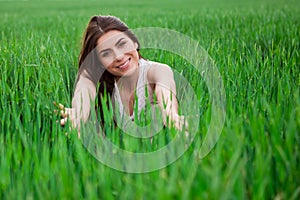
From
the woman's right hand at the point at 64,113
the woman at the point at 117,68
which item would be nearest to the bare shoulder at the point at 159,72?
the woman at the point at 117,68

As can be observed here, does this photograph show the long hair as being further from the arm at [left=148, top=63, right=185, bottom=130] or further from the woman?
the arm at [left=148, top=63, right=185, bottom=130]

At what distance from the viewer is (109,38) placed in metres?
1.82

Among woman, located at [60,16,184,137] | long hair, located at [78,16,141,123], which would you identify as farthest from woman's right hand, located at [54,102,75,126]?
long hair, located at [78,16,141,123]

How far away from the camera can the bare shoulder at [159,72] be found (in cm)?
178

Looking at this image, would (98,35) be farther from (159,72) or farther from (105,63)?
(159,72)

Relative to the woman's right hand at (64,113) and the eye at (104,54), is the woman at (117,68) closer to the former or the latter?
the eye at (104,54)

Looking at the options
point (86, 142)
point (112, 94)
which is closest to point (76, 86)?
point (112, 94)

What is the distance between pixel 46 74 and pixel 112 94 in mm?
280

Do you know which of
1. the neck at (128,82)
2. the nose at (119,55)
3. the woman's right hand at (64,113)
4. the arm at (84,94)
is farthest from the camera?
the neck at (128,82)

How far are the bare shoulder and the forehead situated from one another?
0.17 metres

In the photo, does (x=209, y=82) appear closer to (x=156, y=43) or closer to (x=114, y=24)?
(x=114, y=24)

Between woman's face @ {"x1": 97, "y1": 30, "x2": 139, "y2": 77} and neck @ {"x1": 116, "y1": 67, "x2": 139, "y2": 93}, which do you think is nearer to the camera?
woman's face @ {"x1": 97, "y1": 30, "x2": 139, "y2": 77}

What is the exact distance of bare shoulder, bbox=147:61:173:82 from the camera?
70.0 inches

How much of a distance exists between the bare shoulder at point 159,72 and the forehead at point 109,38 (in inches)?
6.9
